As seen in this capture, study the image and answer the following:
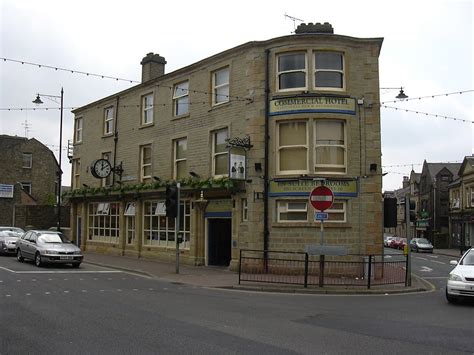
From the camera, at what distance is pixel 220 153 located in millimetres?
22141

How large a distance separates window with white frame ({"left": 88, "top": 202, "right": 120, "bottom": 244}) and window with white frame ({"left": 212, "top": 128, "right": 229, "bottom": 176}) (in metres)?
8.62

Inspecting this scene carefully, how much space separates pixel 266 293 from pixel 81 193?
64.4 feet

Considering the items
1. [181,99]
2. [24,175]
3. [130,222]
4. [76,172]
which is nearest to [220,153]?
[181,99]

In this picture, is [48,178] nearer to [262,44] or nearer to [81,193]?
[81,193]

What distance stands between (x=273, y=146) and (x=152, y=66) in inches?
487

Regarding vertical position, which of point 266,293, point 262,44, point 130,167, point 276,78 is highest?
point 262,44

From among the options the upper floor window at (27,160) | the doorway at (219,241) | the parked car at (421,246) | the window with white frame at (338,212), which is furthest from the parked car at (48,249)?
the parked car at (421,246)

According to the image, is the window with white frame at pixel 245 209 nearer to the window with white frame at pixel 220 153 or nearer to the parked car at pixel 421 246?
the window with white frame at pixel 220 153

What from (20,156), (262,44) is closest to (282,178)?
(262,44)

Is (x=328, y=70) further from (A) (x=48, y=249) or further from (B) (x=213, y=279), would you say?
(A) (x=48, y=249)

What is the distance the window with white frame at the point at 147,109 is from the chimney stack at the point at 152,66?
2.22 metres

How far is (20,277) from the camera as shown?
16359 millimetres

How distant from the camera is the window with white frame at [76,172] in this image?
33.2 meters

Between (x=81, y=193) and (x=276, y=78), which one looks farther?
(x=81, y=193)
